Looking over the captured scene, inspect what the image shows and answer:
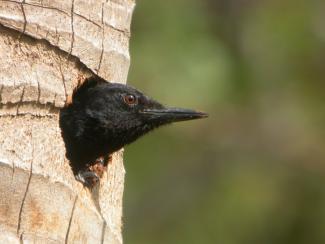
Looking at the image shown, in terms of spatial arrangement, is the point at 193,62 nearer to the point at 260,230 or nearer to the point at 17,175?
the point at 260,230

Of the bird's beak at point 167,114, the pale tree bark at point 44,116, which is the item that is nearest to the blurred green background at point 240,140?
the bird's beak at point 167,114

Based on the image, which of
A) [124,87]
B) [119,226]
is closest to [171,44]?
[124,87]

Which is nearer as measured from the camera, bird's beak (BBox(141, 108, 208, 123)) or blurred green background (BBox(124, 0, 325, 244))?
bird's beak (BBox(141, 108, 208, 123))

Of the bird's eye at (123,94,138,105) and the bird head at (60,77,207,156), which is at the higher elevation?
the bird's eye at (123,94,138,105)

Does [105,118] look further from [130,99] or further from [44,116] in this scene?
[44,116]

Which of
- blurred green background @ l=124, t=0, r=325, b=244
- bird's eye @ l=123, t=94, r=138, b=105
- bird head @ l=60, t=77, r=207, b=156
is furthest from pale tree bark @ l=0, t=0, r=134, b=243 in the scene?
blurred green background @ l=124, t=0, r=325, b=244

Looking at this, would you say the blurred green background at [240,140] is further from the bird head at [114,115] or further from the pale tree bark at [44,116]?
the pale tree bark at [44,116]

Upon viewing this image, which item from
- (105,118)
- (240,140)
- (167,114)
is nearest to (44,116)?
(105,118)

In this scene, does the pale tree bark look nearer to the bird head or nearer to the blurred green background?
the bird head

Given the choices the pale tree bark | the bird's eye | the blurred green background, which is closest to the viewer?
the pale tree bark
